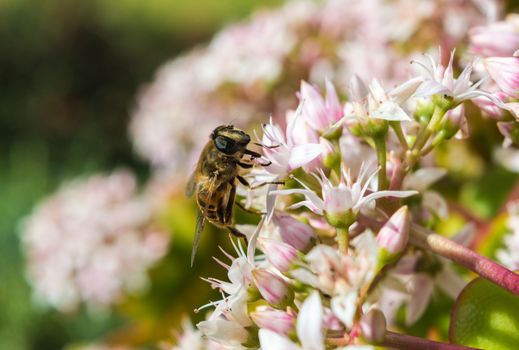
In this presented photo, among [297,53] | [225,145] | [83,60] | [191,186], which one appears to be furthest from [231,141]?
[83,60]

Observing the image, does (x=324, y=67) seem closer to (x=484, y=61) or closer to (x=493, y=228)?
(x=493, y=228)

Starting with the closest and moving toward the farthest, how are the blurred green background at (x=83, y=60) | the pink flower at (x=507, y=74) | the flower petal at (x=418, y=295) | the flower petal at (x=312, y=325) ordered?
the flower petal at (x=312, y=325) < the pink flower at (x=507, y=74) < the flower petal at (x=418, y=295) < the blurred green background at (x=83, y=60)

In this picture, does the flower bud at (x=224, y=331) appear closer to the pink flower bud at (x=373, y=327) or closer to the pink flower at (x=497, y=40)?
the pink flower bud at (x=373, y=327)

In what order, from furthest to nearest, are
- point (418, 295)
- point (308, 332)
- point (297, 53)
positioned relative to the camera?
point (297, 53) → point (418, 295) → point (308, 332)

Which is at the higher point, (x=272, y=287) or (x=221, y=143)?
(x=221, y=143)

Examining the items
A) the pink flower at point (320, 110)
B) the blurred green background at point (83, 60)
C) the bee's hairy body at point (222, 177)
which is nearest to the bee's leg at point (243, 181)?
the bee's hairy body at point (222, 177)

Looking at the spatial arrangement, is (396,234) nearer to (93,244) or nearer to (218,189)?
(218,189)

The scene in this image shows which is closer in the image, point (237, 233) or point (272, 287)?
point (272, 287)

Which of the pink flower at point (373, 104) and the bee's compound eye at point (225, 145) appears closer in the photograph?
the pink flower at point (373, 104)
